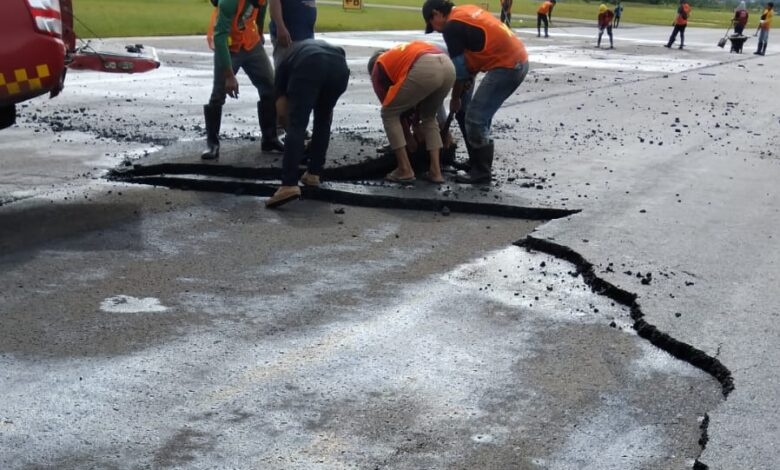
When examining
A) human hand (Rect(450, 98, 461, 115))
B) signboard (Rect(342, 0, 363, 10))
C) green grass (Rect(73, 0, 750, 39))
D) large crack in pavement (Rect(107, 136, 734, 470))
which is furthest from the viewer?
signboard (Rect(342, 0, 363, 10))

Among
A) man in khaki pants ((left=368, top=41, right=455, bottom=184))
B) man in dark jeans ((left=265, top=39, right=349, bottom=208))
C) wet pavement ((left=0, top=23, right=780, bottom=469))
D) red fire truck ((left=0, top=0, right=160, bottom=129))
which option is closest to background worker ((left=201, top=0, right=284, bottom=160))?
wet pavement ((left=0, top=23, right=780, bottom=469))

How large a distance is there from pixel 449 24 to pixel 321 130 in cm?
142

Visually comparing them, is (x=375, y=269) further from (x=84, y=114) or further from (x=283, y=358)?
(x=84, y=114)

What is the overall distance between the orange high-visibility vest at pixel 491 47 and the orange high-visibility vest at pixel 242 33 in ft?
5.81

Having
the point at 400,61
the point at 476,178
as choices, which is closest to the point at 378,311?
the point at 400,61

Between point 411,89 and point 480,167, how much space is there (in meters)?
1.12

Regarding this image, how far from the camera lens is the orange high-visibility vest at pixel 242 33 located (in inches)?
356

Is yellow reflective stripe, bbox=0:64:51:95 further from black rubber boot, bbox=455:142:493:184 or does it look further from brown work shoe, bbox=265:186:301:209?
black rubber boot, bbox=455:142:493:184

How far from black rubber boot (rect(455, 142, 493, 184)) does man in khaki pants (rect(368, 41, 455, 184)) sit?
0.28m

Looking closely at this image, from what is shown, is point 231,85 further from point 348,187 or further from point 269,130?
point 348,187

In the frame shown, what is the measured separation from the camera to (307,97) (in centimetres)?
799

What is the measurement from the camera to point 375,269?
671cm

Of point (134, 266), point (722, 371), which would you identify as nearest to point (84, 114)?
point (134, 266)

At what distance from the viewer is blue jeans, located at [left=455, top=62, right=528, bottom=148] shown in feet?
30.1
